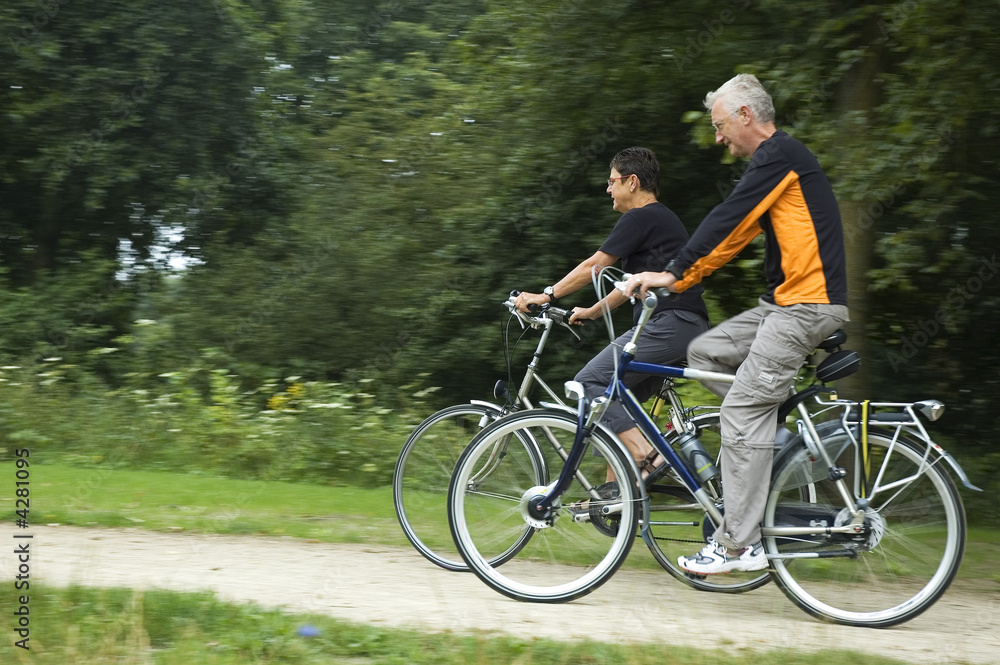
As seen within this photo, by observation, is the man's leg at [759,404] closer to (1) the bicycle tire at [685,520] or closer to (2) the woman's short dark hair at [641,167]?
(1) the bicycle tire at [685,520]

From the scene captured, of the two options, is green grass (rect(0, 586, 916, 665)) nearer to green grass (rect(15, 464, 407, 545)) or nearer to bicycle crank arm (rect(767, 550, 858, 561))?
bicycle crank arm (rect(767, 550, 858, 561))

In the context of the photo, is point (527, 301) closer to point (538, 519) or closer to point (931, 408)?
point (538, 519)

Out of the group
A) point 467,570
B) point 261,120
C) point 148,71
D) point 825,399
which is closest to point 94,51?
point 148,71

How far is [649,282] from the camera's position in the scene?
4625 mm

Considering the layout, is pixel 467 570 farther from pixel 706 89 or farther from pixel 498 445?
pixel 706 89

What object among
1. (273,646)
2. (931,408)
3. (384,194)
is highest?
(384,194)

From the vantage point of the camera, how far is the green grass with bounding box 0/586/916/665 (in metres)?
3.83

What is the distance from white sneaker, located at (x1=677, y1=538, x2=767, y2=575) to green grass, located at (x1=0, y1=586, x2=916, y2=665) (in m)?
0.63

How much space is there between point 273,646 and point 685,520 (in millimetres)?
2074

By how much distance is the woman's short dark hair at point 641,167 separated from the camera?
537 cm

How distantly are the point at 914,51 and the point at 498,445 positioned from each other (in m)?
4.35

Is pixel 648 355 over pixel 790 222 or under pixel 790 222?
under

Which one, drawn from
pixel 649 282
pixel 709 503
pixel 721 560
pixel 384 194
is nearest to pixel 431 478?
pixel 709 503

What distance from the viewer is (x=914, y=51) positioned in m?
7.21
